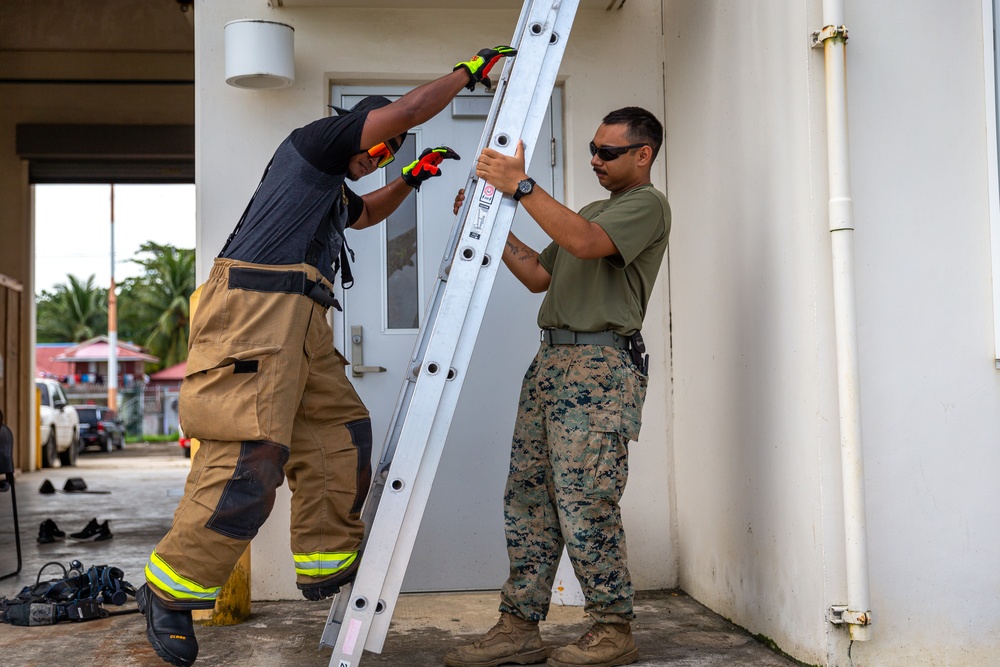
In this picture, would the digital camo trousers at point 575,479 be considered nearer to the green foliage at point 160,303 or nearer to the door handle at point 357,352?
the door handle at point 357,352

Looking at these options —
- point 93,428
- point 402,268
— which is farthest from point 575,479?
point 93,428

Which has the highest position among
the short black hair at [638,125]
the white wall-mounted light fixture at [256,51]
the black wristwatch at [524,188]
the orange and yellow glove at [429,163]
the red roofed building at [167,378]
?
the white wall-mounted light fixture at [256,51]

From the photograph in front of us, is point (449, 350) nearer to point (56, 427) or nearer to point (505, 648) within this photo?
point (505, 648)

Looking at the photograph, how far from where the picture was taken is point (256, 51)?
4113mm

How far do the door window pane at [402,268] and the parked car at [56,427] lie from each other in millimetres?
11777

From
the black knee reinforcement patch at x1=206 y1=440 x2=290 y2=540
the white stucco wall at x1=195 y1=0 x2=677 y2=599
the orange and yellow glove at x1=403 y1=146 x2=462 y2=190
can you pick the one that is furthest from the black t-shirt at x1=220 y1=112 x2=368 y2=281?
the white stucco wall at x1=195 y1=0 x2=677 y2=599

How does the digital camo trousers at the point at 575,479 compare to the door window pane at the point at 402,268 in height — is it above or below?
below

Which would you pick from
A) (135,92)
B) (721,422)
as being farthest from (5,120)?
(721,422)

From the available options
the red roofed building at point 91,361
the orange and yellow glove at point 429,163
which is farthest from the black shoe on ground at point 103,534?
the red roofed building at point 91,361

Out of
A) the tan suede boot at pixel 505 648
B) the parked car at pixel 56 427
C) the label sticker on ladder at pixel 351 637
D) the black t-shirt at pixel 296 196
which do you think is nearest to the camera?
the label sticker on ladder at pixel 351 637

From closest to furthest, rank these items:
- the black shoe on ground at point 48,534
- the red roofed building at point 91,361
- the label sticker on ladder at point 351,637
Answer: the label sticker on ladder at point 351,637 → the black shoe on ground at point 48,534 → the red roofed building at point 91,361

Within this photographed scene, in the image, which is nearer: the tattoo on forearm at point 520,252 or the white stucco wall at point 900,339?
the white stucco wall at point 900,339

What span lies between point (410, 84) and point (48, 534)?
163 inches

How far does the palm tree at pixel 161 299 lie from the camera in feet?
153
